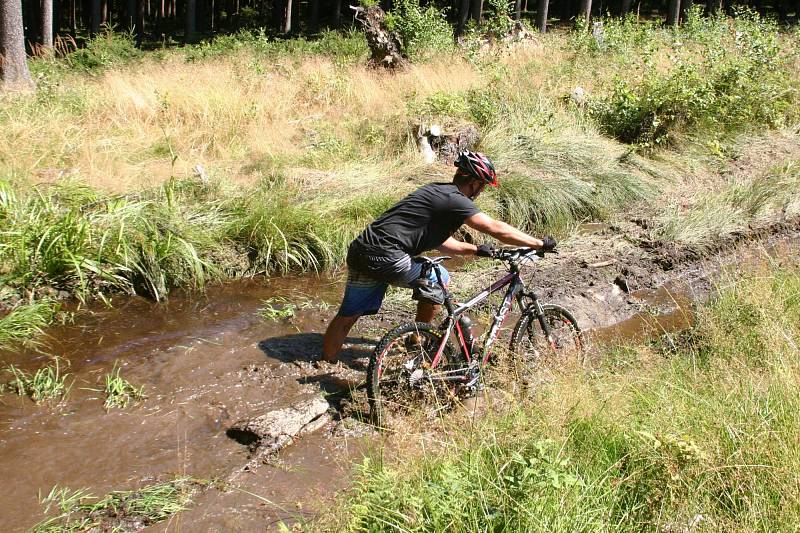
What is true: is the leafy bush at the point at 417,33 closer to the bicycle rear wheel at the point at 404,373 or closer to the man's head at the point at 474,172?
the man's head at the point at 474,172

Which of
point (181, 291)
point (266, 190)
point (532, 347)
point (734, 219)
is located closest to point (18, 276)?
point (181, 291)

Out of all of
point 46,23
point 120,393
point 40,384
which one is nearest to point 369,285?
point 120,393

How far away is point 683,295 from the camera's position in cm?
823

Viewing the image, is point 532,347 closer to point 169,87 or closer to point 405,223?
point 405,223

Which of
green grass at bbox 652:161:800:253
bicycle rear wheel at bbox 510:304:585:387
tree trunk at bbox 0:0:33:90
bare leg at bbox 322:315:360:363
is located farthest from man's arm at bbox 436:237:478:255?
tree trunk at bbox 0:0:33:90

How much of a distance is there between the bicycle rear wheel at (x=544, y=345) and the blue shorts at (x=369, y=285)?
2.45 feet

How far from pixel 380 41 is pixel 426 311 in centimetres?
1051

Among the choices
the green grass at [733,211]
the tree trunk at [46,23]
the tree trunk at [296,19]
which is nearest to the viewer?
the green grass at [733,211]

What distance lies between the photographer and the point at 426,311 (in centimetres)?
579

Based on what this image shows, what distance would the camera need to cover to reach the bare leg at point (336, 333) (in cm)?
573

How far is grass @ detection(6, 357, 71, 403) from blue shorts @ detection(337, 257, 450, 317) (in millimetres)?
2249

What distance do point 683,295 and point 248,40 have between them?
55.9ft

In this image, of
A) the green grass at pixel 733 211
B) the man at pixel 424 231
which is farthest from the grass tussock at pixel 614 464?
the green grass at pixel 733 211

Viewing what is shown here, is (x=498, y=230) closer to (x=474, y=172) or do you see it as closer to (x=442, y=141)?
(x=474, y=172)
